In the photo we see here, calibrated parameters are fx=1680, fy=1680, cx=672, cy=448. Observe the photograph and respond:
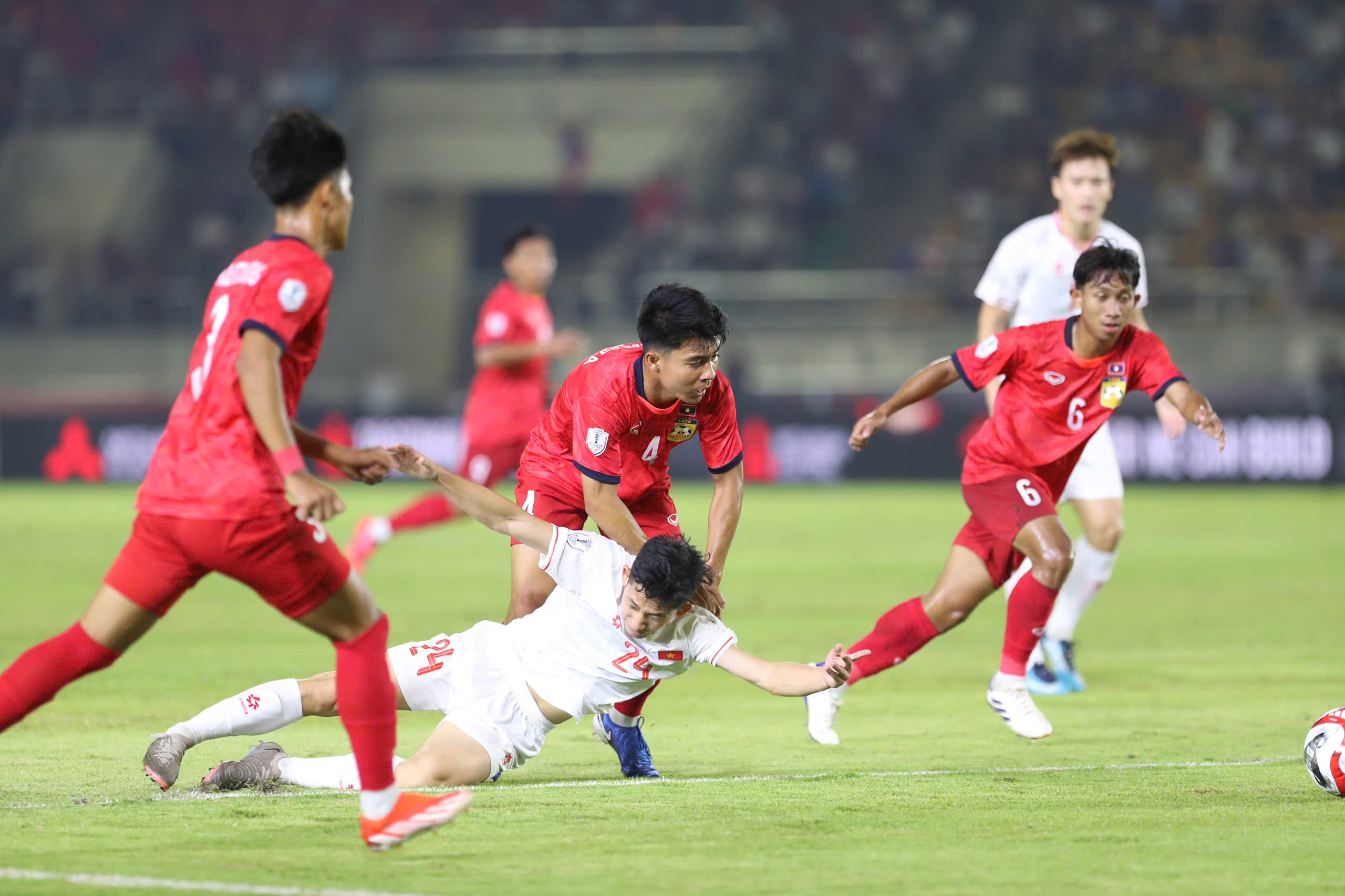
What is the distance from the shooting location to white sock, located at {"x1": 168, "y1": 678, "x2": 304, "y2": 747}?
5.26 metres

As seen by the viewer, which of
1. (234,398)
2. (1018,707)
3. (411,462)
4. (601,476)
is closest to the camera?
(234,398)

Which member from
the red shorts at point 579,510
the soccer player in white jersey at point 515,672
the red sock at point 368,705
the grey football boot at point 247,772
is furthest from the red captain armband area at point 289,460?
the red shorts at point 579,510

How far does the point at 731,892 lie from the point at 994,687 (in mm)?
2801

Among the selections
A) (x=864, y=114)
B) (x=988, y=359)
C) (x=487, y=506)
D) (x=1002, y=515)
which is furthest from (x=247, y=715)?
(x=864, y=114)

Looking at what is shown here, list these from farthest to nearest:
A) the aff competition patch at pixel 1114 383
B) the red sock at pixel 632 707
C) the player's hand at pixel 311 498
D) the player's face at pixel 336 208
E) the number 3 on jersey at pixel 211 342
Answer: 1. the aff competition patch at pixel 1114 383
2. the red sock at pixel 632 707
3. the player's face at pixel 336 208
4. the number 3 on jersey at pixel 211 342
5. the player's hand at pixel 311 498

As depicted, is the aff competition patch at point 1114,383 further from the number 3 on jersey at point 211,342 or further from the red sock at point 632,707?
the number 3 on jersey at point 211,342

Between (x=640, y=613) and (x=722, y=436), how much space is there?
128 centimetres

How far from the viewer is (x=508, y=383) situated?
1144 cm

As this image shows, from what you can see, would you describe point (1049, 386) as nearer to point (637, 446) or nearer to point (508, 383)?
point (637, 446)

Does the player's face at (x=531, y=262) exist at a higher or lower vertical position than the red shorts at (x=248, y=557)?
higher

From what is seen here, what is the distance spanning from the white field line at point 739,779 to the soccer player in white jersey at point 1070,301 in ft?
6.60

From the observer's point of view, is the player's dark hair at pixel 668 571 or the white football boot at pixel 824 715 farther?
the white football boot at pixel 824 715

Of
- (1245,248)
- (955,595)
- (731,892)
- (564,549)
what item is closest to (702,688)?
(955,595)

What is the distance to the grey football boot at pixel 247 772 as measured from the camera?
524 cm
